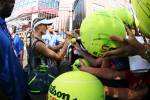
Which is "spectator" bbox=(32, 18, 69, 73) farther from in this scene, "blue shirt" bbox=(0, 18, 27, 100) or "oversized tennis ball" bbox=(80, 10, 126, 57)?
"oversized tennis ball" bbox=(80, 10, 126, 57)

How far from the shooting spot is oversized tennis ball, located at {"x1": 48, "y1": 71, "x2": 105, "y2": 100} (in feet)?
8.32

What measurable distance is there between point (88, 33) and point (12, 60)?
86 cm

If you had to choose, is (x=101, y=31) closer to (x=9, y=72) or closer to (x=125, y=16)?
(x=125, y=16)

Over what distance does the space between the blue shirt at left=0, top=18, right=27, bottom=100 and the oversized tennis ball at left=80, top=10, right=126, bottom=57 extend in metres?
0.78

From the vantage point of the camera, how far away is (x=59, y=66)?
4402 mm

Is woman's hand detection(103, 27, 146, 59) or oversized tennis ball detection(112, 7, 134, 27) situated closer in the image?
woman's hand detection(103, 27, 146, 59)

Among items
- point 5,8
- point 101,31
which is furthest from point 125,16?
point 5,8

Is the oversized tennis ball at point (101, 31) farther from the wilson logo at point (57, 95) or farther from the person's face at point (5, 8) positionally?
the person's face at point (5, 8)

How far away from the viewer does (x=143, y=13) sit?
2330mm

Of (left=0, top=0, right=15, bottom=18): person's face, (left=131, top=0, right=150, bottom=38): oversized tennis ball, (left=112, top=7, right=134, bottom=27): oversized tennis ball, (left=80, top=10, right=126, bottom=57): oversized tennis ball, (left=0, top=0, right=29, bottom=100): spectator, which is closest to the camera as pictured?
(left=131, top=0, right=150, bottom=38): oversized tennis ball

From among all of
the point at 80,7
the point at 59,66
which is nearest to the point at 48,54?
the point at 59,66

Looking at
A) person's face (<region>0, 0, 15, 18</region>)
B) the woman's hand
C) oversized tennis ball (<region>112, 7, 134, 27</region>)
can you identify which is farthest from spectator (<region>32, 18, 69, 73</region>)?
the woman's hand

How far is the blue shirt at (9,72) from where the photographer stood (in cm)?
314

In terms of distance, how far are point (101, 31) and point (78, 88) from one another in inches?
15.3
